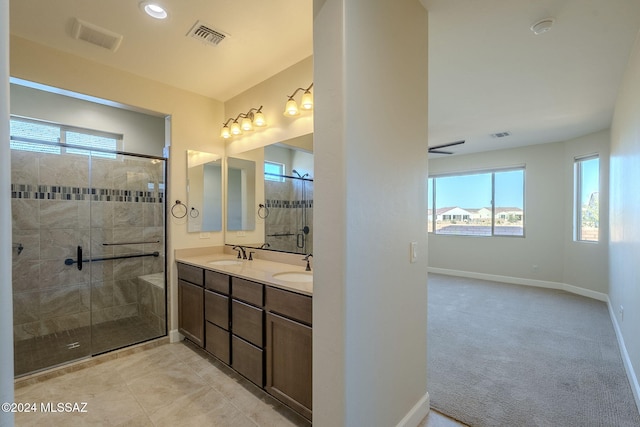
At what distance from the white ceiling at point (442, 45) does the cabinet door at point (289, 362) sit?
2104mm

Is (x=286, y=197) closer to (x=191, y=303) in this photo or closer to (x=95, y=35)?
(x=191, y=303)

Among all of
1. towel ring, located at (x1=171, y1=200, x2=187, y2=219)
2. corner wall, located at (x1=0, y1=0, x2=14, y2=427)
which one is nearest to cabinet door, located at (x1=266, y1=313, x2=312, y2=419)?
corner wall, located at (x1=0, y1=0, x2=14, y2=427)

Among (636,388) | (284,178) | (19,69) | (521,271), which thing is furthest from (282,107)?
(521,271)

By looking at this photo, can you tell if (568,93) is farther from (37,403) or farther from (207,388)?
(37,403)

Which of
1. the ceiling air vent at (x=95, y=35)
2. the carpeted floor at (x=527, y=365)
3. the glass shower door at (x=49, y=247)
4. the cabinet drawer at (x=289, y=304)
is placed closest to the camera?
the cabinet drawer at (x=289, y=304)

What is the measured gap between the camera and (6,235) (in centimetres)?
57

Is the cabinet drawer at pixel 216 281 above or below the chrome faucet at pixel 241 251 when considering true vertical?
below

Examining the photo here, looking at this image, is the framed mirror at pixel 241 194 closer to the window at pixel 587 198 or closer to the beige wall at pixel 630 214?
the beige wall at pixel 630 214

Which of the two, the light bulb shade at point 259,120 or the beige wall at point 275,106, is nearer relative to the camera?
the beige wall at point 275,106

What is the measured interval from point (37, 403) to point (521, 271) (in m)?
6.85

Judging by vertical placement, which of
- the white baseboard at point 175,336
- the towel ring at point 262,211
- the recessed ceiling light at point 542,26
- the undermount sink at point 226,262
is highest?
the recessed ceiling light at point 542,26

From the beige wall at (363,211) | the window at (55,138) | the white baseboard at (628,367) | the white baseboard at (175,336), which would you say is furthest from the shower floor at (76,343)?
the white baseboard at (628,367)

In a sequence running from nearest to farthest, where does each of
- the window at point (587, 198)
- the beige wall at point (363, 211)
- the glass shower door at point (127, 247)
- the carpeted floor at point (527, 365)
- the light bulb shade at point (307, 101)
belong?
the beige wall at point (363, 211), the carpeted floor at point (527, 365), the light bulb shade at point (307, 101), the glass shower door at point (127, 247), the window at point (587, 198)

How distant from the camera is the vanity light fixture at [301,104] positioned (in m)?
2.49
